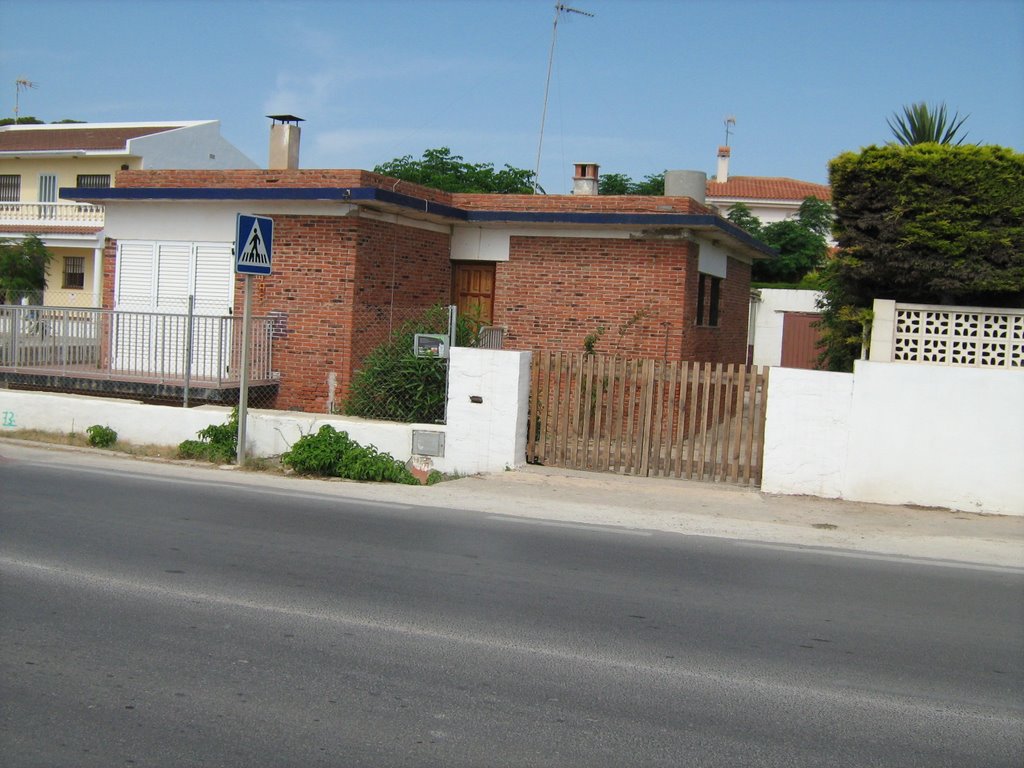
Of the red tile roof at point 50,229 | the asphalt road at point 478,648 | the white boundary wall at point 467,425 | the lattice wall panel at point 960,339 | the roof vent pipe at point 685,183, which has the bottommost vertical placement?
the asphalt road at point 478,648

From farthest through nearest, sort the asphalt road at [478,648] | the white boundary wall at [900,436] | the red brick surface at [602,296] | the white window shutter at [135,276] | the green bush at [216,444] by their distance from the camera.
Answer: the white window shutter at [135,276] < the red brick surface at [602,296] < the green bush at [216,444] < the white boundary wall at [900,436] < the asphalt road at [478,648]

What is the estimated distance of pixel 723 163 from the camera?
59844 millimetres

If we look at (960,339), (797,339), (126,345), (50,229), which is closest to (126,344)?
(126,345)

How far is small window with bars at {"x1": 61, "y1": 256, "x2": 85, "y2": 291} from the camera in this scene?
40344 millimetres

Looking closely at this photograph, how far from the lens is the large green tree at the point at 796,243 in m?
38.5

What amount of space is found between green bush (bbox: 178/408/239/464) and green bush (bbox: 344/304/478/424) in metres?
1.75

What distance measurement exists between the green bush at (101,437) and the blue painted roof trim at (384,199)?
429 centimetres

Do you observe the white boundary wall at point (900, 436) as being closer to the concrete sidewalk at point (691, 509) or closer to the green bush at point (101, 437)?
the concrete sidewalk at point (691, 509)

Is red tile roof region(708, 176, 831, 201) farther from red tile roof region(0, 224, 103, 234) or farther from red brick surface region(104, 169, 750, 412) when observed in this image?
red brick surface region(104, 169, 750, 412)

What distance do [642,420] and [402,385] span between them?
11.1 ft

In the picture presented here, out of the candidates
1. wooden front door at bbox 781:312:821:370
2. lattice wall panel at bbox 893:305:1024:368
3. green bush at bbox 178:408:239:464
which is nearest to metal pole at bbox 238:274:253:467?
green bush at bbox 178:408:239:464

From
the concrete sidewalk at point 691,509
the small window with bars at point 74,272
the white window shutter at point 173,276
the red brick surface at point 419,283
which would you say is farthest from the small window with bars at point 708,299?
the small window with bars at point 74,272

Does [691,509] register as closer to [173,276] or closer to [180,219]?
[173,276]

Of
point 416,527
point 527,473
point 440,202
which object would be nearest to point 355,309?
point 440,202
